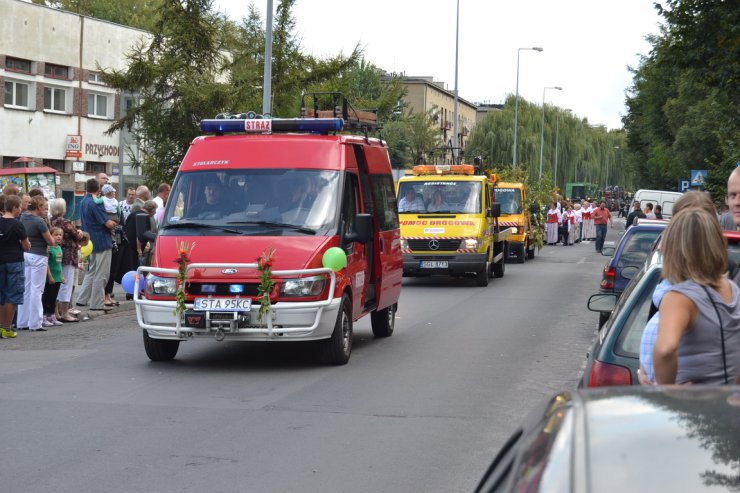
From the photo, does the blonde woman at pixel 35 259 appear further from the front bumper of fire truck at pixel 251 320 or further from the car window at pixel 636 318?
the car window at pixel 636 318

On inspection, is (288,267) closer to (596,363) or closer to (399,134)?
(596,363)

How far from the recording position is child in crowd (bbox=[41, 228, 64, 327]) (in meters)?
15.3

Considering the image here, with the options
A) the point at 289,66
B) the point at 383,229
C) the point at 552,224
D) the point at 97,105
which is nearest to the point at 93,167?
the point at 97,105

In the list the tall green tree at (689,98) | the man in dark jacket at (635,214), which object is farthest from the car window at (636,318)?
the man in dark jacket at (635,214)

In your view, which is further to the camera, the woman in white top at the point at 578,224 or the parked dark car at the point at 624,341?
the woman in white top at the point at 578,224

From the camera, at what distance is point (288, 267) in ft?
37.2

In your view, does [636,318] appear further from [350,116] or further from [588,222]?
[588,222]

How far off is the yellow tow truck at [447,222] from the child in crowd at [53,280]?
891 centimetres

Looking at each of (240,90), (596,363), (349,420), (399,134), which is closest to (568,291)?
(240,90)

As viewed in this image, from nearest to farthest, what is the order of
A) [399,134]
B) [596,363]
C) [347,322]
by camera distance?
[596,363] → [347,322] → [399,134]

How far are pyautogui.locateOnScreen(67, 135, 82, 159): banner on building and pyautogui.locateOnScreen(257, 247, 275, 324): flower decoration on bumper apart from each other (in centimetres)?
3748

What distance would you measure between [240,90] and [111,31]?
89.0 feet

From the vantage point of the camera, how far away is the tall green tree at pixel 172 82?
77.5 ft

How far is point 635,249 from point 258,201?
503 centimetres
